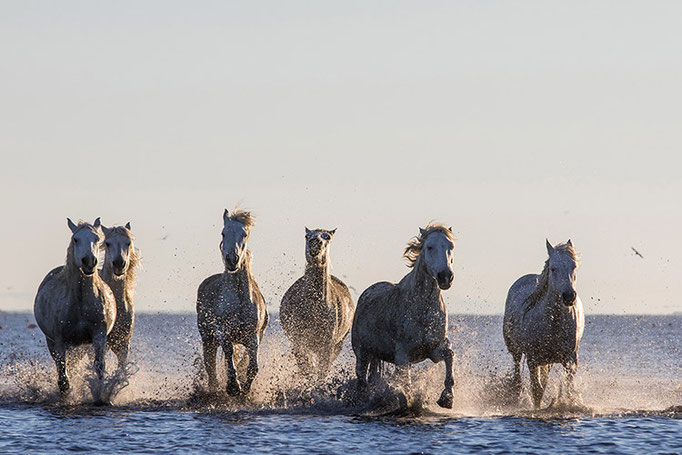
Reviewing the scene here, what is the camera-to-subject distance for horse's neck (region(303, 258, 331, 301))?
16484mm

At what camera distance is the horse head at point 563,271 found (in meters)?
13.6

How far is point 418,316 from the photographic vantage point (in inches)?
537

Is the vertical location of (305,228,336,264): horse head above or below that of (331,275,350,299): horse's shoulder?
above

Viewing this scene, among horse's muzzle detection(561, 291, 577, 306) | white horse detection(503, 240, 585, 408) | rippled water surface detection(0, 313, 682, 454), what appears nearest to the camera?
rippled water surface detection(0, 313, 682, 454)

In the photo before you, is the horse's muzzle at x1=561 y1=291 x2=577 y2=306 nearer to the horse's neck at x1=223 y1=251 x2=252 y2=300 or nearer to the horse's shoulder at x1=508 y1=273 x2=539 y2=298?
the horse's shoulder at x1=508 y1=273 x2=539 y2=298

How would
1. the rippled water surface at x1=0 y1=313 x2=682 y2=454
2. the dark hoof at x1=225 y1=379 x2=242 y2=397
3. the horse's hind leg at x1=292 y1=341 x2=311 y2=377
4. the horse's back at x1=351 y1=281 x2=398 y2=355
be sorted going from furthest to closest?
the horse's hind leg at x1=292 y1=341 x2=311 y2=377 < the dark hoof at x1=225 y1=379 x2=242 y2=397 < the horse's back at x1=351 y1=281 x2=398 y2=355 < the rippled water surface at x1=0 y1=313 x2=682 y2=454

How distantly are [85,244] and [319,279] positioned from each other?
379 centimetres

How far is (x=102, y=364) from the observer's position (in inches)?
587

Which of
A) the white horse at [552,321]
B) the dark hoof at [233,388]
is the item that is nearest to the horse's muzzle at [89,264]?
the dark hoof at [233,388]

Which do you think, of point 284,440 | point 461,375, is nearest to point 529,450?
point 284,440

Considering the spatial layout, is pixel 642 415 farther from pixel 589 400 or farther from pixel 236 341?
pixel 236 341

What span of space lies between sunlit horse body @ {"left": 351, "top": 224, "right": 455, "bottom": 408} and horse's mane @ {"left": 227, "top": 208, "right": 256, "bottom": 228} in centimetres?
207

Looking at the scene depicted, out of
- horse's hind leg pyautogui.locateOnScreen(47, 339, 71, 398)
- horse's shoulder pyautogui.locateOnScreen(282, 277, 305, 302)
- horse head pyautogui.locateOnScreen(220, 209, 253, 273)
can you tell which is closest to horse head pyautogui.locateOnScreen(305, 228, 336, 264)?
horse's shoulder pyautogui.locateOnScreen(282, 277, 305, 302)

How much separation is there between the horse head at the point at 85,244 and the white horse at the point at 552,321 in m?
6.01
